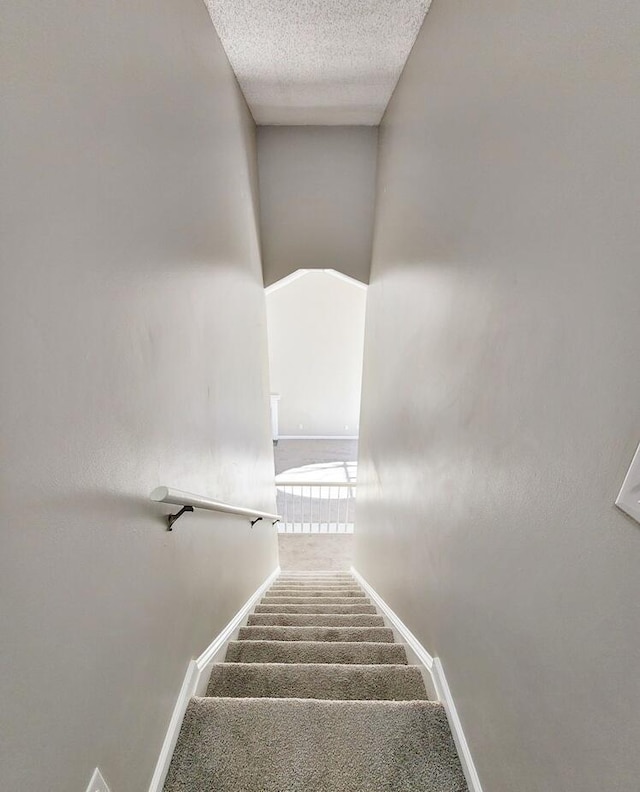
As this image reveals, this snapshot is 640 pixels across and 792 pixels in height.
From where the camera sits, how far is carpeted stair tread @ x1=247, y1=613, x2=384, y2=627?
2.41 metres

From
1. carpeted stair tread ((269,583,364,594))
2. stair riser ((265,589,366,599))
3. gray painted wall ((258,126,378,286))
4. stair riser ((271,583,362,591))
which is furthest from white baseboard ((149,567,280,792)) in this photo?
gray painted wall ((258,126,378,286))

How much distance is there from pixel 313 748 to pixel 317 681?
13.8 inches

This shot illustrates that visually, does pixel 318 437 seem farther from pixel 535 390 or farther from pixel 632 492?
pixel 632 492

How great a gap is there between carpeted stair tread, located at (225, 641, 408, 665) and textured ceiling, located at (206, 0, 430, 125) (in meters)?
2.93

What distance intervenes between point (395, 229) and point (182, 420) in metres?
1.97

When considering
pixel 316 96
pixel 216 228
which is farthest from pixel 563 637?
pixel 316 96

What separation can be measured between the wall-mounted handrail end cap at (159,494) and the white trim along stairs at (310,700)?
0.71 metres

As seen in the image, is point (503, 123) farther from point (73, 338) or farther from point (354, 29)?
point (354, 29)

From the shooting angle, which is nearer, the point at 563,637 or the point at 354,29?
the point at 563,637

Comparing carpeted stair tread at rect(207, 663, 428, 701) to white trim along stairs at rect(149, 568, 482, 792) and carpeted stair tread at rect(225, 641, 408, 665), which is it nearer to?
white trim along stairs at rect(149, 568, 482, 792)

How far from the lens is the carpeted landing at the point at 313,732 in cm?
122

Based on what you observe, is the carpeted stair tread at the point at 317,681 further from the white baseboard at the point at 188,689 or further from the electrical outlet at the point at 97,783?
the electrical outlet at the point at 97,783

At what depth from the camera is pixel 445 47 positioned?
1.72 meters

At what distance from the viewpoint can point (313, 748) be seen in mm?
1300
